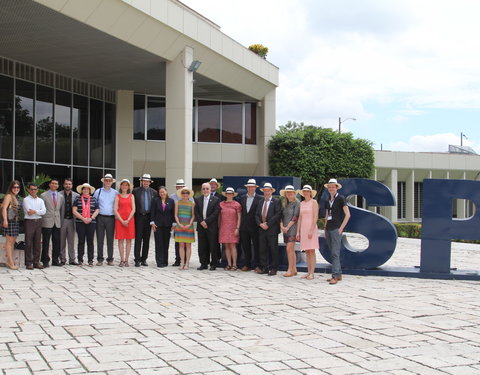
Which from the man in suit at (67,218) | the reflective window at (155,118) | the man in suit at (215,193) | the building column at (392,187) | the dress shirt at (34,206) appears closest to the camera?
the dress shirt at (34,206)

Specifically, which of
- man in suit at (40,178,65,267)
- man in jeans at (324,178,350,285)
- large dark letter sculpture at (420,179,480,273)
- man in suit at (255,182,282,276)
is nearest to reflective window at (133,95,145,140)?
man in suit at (40,178,65,267)

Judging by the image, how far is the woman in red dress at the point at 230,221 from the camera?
1148 centimetres

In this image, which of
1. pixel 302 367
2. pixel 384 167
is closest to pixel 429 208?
pixel 302 367

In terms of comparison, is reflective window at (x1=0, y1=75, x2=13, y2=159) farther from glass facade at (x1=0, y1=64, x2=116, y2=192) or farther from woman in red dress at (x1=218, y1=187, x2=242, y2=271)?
woman in red dress at (x1=218, y1=187, x2=242, y2=271)

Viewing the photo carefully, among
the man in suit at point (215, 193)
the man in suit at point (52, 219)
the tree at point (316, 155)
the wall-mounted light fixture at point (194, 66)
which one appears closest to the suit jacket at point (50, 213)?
the man in suit at point (52, 219)

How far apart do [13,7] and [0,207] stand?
5.72 meters

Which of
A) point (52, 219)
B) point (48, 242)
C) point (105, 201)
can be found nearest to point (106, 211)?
point (105, 201)

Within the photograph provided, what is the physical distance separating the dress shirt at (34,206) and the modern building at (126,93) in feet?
18.1

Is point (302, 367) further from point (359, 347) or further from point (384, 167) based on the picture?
point (384, 167)

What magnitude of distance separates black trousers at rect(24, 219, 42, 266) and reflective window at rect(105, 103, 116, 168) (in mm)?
13904

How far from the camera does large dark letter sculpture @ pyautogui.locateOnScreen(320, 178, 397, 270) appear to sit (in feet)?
36.0

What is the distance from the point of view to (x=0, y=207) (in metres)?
11.5

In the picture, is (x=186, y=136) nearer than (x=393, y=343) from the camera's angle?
No

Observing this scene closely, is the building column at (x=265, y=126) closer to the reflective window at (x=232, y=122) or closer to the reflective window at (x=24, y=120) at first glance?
the reflective window at (x=232, y=122)
